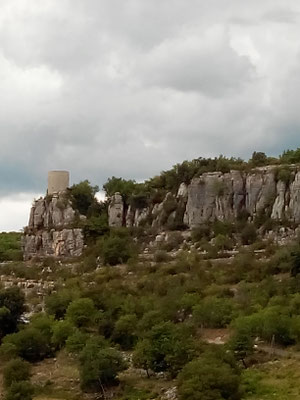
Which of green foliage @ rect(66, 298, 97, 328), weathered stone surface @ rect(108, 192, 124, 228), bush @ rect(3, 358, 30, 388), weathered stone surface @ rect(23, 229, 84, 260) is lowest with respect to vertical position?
bush @ rect(3, 358, 30, 388)

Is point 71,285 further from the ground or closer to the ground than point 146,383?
further from the ground

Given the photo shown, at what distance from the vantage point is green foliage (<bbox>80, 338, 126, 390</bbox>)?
128ft

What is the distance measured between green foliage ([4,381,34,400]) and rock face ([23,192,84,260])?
3288 cm

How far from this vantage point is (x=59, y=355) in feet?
152

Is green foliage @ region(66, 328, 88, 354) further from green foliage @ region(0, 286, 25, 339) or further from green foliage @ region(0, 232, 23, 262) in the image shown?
green foliage @ region(0, 232, 23, 262)

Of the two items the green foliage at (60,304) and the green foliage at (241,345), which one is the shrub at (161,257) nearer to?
the green foliage at (60,304)

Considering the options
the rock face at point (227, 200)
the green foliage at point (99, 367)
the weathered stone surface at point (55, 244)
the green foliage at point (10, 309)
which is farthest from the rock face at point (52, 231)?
the green foliage at point (99, 367)

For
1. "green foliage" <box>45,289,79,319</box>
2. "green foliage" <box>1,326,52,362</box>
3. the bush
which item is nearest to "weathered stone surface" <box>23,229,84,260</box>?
"green foliage" <box>45,289,79,319</box>

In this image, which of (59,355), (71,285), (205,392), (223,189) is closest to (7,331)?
(59,355)

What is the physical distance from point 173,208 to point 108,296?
18606 millimetres

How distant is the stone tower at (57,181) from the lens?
262 ft

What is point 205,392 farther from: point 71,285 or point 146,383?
point 71,285

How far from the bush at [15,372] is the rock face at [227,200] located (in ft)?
87.6

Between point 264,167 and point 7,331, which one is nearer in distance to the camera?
point 7,331
